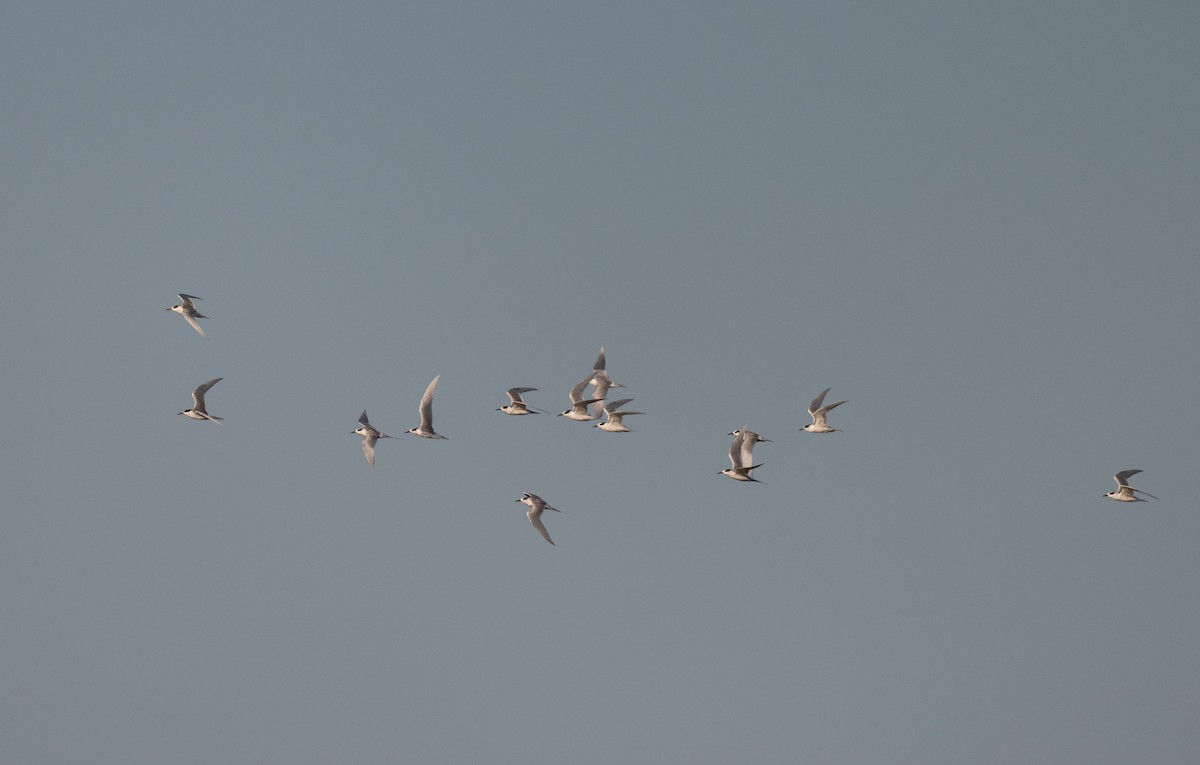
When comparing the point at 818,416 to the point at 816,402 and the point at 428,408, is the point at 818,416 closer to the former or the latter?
the point at 816,402

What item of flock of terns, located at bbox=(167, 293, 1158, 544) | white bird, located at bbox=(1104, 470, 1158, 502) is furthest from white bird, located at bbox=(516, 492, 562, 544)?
white bird, located at bbox=(1104, 470, 1158, 502)

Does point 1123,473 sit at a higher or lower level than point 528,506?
higher

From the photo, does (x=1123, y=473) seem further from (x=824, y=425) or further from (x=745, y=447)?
(x=745, y=447)

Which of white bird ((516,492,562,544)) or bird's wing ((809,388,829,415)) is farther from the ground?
bird's wing ((809,388,829,415))

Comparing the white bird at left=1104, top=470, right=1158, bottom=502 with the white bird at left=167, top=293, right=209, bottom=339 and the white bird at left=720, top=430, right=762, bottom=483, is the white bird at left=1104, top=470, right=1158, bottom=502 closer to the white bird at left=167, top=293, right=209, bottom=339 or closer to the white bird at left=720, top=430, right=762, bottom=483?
the white bird at left=720, top=430, right=762, bottom=483

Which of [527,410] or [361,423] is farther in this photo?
[361,423]

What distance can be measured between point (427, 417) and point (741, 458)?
1286 cm

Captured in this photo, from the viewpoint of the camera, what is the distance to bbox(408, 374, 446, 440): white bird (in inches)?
2665

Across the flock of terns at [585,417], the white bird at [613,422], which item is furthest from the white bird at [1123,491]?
the white bird at [613,422]

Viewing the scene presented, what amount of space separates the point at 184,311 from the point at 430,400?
1043 centimetres

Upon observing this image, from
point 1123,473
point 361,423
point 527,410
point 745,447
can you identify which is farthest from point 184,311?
point 1123,473

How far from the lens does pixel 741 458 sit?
65125 millimetres

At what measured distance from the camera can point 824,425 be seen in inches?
2773

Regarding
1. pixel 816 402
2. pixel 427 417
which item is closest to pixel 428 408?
pixel 427 417
